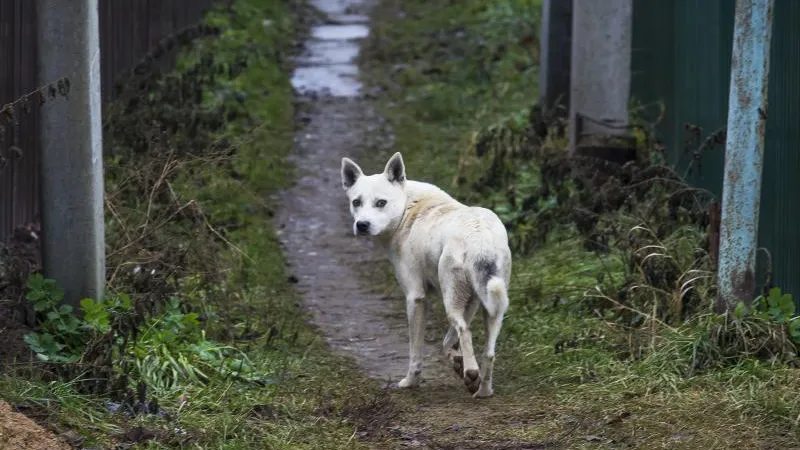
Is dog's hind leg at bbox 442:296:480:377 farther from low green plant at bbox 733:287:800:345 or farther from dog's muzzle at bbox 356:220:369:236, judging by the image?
low green plant at bbox 733:287:800:345

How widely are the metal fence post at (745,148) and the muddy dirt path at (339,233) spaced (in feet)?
5.42

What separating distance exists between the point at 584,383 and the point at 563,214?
3.12m

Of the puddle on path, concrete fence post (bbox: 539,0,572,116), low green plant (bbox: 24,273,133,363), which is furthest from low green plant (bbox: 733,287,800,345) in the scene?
the puddle on path

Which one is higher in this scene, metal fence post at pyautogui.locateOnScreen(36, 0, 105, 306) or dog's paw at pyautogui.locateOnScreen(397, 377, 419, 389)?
metal fence post at pyautogui.locateOnScreen(36, 0, 105, 306)

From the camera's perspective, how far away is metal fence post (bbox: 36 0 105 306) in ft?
24.1

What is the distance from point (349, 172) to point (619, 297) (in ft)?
5.78

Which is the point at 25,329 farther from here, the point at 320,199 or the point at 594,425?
the point at 320,199

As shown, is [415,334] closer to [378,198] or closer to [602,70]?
[378,198]

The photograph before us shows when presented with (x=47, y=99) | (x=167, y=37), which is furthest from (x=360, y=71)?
(x=47, y=99)

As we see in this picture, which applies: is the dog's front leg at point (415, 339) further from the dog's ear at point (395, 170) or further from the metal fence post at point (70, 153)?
the metal fence post at point (70, 153)

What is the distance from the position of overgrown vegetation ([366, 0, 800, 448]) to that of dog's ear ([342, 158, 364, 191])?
139 cm

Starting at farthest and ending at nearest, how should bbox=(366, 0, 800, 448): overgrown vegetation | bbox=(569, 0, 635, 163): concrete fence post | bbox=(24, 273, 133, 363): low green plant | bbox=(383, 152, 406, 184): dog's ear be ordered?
1. bbox=(569, 0, 635, 163): concrete fence post
2. bbox=(383, 152, 406, 184): dog's ear
3. bbox=(24, 273, 133, 363): low green plant
4. bbox=(366, 0, 800, 448): overgrown vegetation

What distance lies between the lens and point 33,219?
33.1ft

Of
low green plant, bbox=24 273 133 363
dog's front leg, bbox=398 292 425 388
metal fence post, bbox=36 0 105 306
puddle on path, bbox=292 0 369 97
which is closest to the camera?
low green plant, bbox=24 273 133 363
